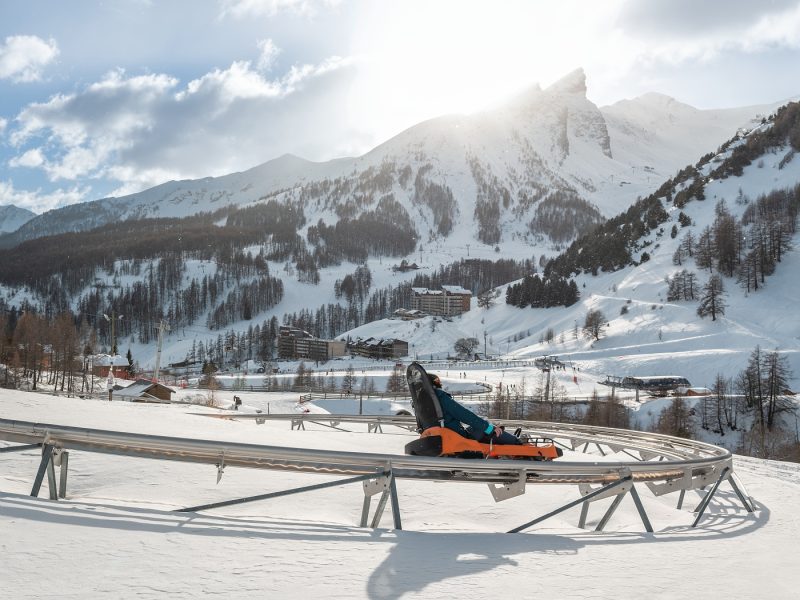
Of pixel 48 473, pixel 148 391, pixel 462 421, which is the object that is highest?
pixel 462 421

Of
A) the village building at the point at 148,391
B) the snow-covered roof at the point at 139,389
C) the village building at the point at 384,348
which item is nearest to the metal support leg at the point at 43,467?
the village building at the point at 148,391

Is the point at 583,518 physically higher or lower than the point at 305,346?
higher

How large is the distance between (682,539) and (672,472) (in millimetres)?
2249

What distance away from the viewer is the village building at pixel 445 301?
Result: 17675cm

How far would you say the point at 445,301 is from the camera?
178 meters

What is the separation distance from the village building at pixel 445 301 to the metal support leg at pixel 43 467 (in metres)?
169

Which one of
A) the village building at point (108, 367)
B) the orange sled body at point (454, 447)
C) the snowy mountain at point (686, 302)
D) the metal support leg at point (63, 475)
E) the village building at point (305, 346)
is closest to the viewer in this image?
the metal support leg at point (63, 475)

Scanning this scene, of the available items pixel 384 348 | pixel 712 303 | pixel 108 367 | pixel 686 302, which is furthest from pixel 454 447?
pixel 384 348

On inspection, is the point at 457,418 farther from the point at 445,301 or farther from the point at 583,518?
the point at 445,301

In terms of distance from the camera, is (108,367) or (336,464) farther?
(108,367)

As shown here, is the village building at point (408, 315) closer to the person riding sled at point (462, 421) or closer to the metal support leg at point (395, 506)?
the person riding sled at point (462, 421)

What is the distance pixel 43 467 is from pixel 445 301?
173347 mm

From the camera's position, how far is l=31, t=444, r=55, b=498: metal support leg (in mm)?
6043

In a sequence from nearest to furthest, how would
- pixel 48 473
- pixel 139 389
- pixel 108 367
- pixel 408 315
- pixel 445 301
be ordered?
pixel 48 473 → pixel 139 389 → pixel 108 367 → pixel 408 315 → pixel 445 301
